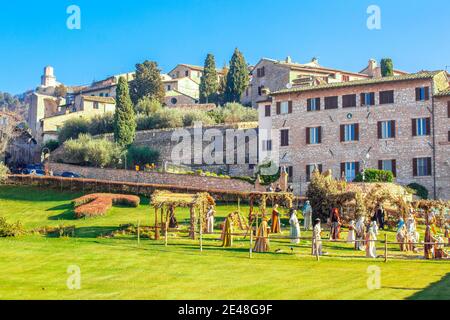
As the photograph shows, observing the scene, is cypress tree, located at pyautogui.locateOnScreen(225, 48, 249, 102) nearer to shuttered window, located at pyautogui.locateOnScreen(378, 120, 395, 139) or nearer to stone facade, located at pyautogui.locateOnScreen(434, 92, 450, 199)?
shuttered window, located at pyautogui.locateOnScreen(378, 120, 395, 139)

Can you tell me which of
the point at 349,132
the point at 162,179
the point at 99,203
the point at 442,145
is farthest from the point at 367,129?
the point at 99,203

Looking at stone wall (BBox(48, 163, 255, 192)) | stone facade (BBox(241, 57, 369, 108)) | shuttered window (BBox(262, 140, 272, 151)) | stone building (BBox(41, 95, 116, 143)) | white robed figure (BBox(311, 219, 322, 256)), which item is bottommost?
white robed figure (BBox(311, 219, 322, 256))

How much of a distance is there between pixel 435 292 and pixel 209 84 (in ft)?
279

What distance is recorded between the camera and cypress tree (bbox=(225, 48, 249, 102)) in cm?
9894

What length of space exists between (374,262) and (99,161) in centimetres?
4503

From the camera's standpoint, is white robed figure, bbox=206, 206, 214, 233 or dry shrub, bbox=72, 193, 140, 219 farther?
dry shrub, bbox=72, 193, 140, 219

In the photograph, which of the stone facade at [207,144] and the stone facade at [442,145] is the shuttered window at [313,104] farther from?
the stone facade at [442,145]

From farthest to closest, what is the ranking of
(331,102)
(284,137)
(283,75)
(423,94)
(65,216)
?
1. (283,75)
2. (284,137)
3. (331,102)
4. (423,94)
5. (65,216)

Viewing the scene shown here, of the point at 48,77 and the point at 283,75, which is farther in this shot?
the point at 48,77

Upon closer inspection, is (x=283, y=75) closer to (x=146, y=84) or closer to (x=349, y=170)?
(x=146, y=84)

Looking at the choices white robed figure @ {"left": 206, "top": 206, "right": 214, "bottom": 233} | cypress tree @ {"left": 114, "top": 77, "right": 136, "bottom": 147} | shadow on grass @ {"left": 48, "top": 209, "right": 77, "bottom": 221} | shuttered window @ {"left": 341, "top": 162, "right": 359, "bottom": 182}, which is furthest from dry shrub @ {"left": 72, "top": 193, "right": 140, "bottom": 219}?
cypress tree @ {"left": 114, "top": 77, "right": 136, "bottom": 147}

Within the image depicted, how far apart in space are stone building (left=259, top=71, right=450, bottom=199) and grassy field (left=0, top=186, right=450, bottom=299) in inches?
723

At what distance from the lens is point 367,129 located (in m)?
61.9
